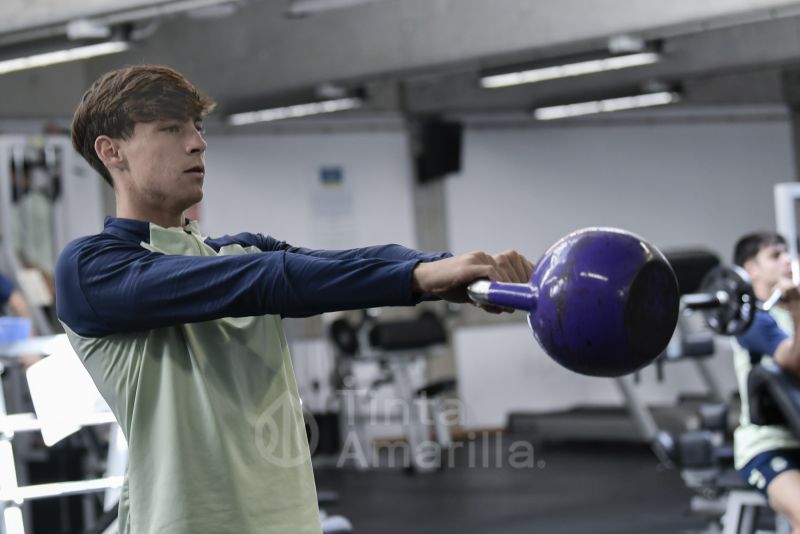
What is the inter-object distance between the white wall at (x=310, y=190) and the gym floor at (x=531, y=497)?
2.25m

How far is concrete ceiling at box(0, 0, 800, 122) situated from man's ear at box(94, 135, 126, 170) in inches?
193

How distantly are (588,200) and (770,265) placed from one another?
23.0 feet

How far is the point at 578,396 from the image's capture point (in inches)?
446

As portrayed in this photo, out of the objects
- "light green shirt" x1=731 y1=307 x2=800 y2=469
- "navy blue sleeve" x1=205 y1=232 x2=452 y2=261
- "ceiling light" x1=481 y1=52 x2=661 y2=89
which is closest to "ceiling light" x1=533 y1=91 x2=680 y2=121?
"ceiling light" x1=481 y1=52 x2=661 y2=89

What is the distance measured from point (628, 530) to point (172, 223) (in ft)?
16.5

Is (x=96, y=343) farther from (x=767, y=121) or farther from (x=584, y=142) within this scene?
(x=767, y=121)

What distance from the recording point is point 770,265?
450 centimetres

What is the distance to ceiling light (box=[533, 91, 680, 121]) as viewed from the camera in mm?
10641

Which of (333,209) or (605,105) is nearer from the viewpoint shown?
(333,209)

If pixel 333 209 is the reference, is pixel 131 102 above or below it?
above

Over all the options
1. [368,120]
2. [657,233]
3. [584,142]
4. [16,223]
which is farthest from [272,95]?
[657,233]

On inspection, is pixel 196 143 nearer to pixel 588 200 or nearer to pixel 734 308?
pixel 734 308

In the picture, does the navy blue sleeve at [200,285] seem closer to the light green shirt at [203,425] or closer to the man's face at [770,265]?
the light green shirt at [203,425]
